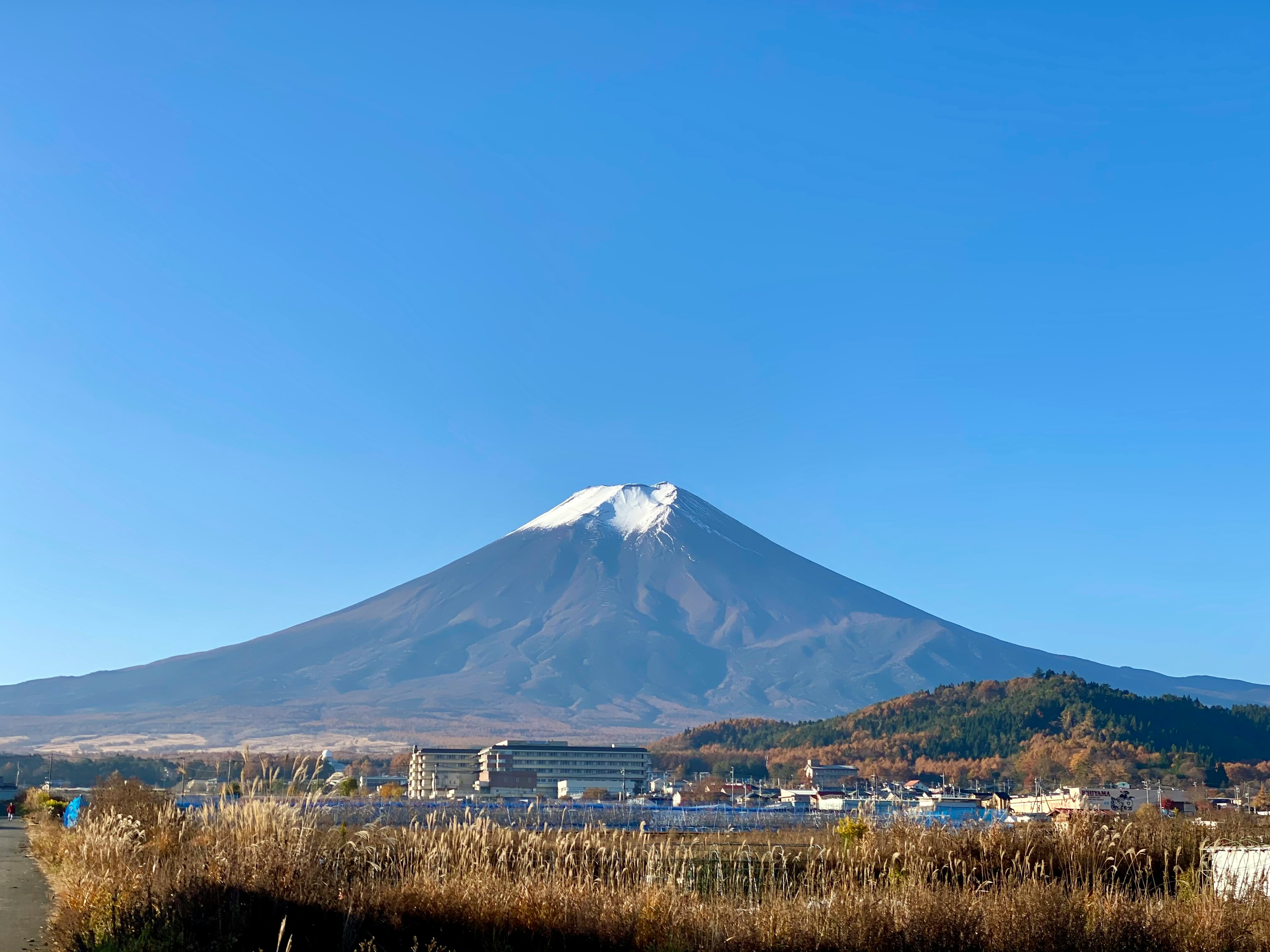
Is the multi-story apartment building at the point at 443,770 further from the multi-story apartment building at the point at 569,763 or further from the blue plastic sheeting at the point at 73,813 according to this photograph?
the blue plastic sheeting at the point at 73,813

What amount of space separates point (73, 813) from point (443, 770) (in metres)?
84.7

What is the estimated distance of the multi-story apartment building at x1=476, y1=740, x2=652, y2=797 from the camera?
104 metres

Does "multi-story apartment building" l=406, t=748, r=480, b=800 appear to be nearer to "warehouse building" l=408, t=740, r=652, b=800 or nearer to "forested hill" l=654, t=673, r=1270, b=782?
"warehouse building" l=408, t=740, r=652, b=800

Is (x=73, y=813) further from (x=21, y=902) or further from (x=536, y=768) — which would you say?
(x=536, y=768)

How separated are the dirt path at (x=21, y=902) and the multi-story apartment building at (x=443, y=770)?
3058 inches

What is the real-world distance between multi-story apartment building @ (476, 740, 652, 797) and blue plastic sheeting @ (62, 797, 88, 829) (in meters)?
80.2

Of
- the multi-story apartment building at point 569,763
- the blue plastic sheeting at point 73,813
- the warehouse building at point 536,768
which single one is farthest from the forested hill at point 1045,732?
the blue plastic sheeting at point 73,813

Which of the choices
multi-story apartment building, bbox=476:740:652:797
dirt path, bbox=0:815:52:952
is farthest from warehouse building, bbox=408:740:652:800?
dirt path, bbox=0:815:52:952

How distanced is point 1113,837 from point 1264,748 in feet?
313

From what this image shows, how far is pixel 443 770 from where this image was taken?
10512 cm

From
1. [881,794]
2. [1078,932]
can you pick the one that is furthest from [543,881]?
[881,794]

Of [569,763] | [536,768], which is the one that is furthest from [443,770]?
[569,763]

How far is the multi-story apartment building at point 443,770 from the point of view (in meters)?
100

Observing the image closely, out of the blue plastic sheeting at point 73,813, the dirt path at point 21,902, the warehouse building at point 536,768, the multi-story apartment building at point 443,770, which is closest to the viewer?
the dirt path at point 21,902
